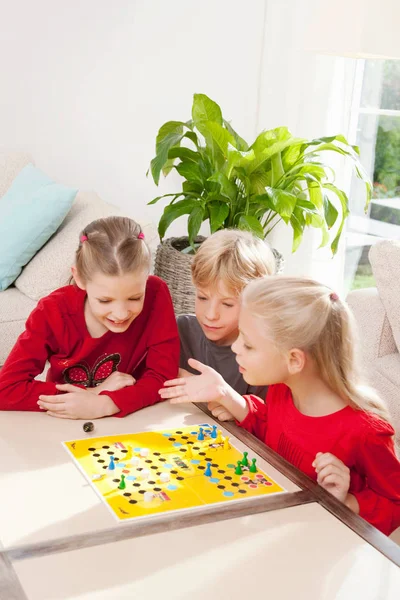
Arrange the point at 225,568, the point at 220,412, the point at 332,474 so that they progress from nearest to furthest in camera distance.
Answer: the point at 225,568, the point at 332,474, the point at 220,412

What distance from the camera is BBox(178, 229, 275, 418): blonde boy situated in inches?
77.2

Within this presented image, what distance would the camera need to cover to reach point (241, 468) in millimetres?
1372

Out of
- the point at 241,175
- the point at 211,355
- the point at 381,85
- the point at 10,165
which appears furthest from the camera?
the point at 381,85

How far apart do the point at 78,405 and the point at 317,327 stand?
504 mm

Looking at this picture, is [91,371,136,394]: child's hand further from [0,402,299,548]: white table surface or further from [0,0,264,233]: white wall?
[0,0,264,233]: white wall

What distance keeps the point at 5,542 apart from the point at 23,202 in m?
2.39

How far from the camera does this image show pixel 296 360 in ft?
4.92

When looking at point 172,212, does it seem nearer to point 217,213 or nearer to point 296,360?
point 217,213

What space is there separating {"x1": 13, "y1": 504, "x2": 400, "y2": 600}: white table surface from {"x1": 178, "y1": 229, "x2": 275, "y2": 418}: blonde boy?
789 mm

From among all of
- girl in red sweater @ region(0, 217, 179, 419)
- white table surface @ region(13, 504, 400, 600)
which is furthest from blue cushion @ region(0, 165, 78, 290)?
white table surface @ region(13, 504, 400, 600)

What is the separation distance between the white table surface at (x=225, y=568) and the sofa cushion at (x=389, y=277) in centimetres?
139

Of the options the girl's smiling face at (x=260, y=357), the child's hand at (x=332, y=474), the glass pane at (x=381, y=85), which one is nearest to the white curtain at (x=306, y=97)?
the glass pane at (x=381, y=85)

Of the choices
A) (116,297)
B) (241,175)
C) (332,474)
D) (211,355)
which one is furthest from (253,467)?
(241,175)

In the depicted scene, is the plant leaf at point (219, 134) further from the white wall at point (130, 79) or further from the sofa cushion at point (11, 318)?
the sofa cushion at point (11, 318)
